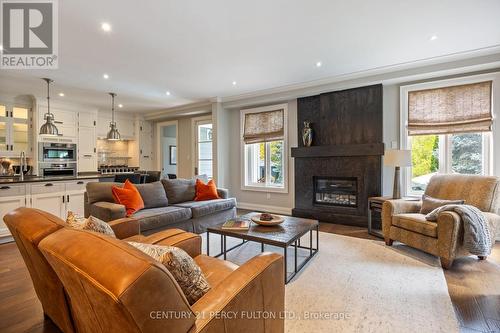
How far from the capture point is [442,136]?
3998 mm

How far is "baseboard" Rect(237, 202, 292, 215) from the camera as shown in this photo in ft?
17.9

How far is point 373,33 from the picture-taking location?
2893 millimetres

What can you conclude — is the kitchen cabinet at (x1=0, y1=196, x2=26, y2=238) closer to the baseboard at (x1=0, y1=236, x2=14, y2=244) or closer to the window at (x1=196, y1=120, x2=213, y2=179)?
the baseboard at (x1=0, y1=236, x2=14, y2=244)

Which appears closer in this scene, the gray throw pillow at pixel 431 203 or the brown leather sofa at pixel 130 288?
the brown leather sofa at pixel 130 288

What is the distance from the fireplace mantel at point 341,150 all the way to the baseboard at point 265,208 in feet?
4.02

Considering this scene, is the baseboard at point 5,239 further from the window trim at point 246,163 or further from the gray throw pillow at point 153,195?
the window trim at point 246,163

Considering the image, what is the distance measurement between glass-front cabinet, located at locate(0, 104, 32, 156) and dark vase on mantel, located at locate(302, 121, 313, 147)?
593 centimetres

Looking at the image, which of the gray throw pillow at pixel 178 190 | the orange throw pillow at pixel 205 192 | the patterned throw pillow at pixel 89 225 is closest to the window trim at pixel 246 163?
the orange throw pillow at pixel 205 192

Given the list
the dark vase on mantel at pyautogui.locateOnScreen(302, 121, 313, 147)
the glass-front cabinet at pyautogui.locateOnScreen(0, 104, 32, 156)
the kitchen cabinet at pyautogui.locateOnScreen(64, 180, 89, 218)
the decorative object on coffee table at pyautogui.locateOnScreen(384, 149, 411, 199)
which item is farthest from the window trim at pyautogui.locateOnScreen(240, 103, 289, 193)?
the glass-front cabinet at pyautogui.locateOnScreen(0, 104, 32, 156)

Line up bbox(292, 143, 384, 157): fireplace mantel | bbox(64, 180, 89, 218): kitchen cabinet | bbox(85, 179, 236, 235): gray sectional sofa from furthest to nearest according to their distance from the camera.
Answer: bbox(292, 143, 384, 157): fireplace mantel, bbox(64, 180, 89, 218): kitchen cabinet, bbox(85, 179, 236, 235): gray sectional sofa

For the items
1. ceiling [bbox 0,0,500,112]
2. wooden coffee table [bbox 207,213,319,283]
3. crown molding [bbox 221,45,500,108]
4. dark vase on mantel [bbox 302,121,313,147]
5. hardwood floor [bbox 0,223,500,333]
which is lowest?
hardwood floor [bbox 0,223,500,333]

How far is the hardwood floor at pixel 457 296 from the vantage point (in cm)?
180

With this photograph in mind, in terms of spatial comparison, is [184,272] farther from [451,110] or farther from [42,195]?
[451,110]

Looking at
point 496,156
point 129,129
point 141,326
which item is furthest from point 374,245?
point 129,129
